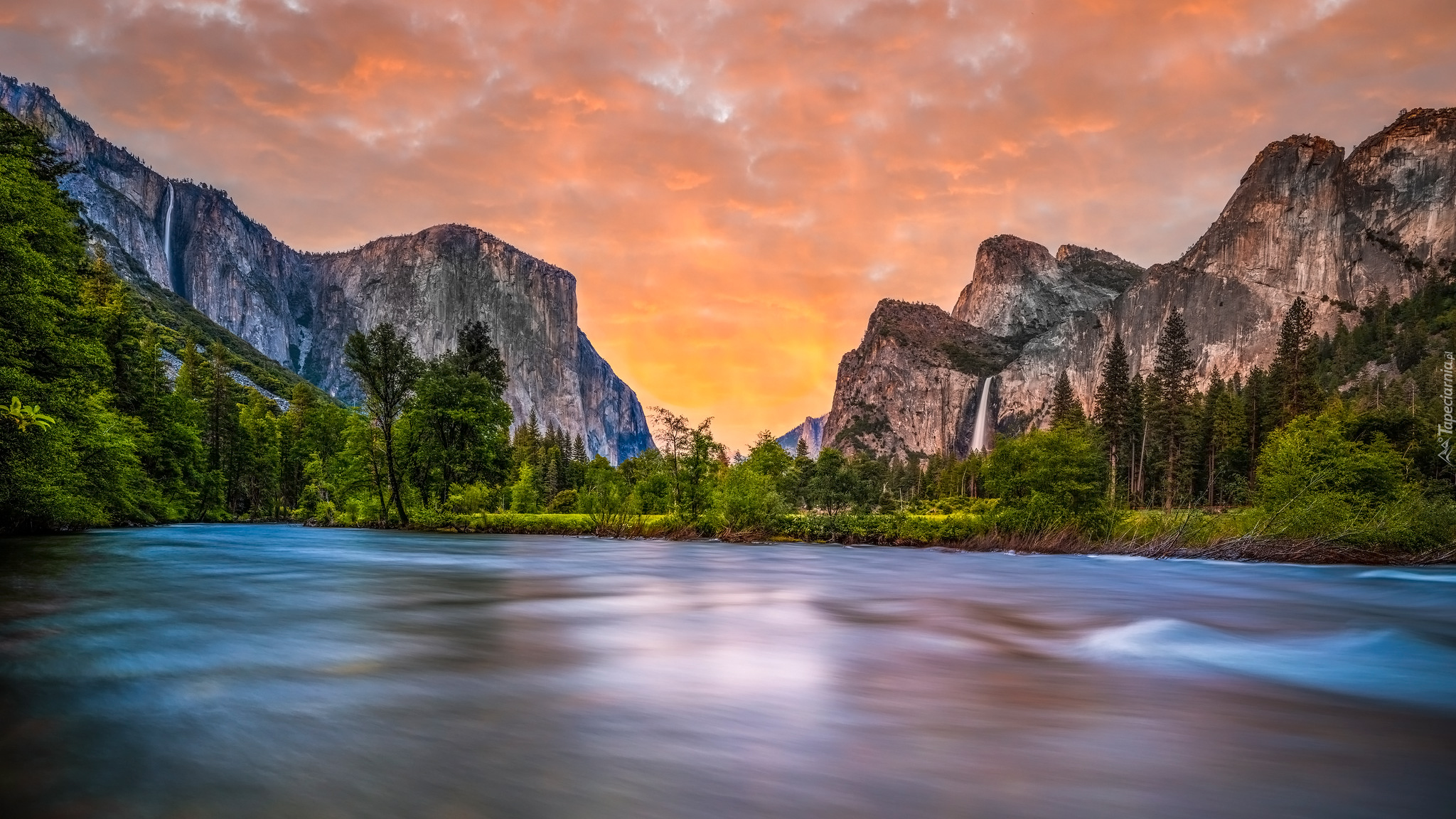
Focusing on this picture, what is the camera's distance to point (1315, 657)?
29.0ft

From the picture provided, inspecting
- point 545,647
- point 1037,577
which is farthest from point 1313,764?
point 1037,577

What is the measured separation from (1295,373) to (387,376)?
89253 mm

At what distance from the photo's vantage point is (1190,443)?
81625 mm

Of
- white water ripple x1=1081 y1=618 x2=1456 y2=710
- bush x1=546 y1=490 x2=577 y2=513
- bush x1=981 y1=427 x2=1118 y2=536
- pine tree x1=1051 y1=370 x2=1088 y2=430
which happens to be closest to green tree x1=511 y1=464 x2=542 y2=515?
bush x1=546 y1=490 x2=577 y2=513

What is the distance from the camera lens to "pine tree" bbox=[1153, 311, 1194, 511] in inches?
3136

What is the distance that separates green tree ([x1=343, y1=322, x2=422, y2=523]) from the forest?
0.53 ft

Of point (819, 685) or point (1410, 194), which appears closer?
point (819, 685)

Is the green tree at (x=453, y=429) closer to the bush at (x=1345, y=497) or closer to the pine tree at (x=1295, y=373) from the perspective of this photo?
the bush at (x=1345, y=497)

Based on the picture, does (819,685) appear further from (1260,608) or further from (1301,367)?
(1301,367)

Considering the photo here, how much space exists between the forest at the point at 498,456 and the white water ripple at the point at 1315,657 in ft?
39.2

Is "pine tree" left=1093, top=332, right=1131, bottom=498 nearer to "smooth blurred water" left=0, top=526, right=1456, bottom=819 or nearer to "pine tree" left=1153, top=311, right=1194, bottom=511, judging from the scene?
"pine tree" left=1153, top=311, right=1194, bottom=511

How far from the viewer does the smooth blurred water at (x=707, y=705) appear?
4055 millimetres

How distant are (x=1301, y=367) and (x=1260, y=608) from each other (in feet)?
267

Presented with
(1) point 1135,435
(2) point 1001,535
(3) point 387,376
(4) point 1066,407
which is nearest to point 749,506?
(2) point 1001,535
